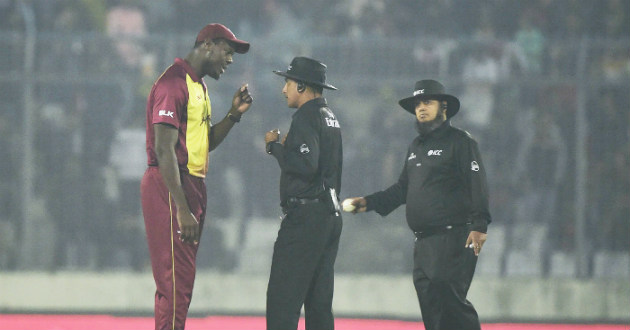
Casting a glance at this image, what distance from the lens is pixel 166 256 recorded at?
549 cm

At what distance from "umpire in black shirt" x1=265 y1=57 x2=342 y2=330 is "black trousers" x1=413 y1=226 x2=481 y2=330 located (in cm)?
68

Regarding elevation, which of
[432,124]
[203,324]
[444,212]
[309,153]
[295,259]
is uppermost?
[432,124]

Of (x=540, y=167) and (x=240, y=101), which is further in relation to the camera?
(x=540, y=167)

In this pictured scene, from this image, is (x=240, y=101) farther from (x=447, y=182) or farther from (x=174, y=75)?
(x=447, y=182)

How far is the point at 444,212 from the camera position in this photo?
6.41m

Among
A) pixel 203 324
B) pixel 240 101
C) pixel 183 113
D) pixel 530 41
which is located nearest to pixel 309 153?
pixel 240 101

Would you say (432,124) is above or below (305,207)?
above

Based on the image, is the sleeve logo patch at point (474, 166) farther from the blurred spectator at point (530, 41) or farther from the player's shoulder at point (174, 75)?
the blurred spectator at point (530, 41)

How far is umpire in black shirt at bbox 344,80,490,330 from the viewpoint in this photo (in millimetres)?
6348

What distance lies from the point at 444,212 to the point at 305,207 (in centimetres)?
101

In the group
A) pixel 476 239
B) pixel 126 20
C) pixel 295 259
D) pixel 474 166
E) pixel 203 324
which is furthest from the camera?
pixel 126 20

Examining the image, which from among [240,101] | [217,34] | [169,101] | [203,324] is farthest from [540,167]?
[169,101]

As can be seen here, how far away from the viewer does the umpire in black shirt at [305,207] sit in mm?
5914

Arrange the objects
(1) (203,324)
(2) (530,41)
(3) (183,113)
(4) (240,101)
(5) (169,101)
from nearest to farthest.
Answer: (5) (169,101)
(3) (183,113)
(4) (240,101)
(1) (203,324)
(2) (530,41)
